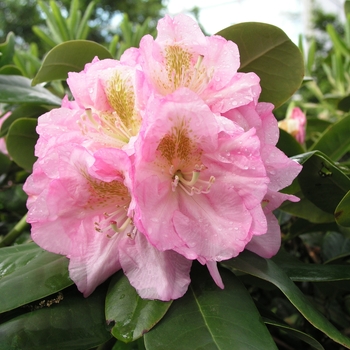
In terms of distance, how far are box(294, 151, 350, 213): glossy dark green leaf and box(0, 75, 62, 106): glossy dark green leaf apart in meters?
0.49

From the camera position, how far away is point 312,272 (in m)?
0.61

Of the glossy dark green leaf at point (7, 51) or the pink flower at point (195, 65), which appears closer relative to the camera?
the pink flower at point (195, 65)

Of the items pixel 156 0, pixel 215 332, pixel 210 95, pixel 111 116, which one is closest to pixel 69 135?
pixel 111 116

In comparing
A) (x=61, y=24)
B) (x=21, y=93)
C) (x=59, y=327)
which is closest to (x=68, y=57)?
(x=21, y=93)

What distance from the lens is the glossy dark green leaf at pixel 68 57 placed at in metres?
0.71

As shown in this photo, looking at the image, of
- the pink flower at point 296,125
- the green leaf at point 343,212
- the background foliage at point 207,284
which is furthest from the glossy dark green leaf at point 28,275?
the pink flower at point 296,125

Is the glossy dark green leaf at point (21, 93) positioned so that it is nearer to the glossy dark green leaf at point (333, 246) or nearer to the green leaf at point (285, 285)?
the green leaf at point (285, 285)

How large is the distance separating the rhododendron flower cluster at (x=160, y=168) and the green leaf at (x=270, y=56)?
0.30ft

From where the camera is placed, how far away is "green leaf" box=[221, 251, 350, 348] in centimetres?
50

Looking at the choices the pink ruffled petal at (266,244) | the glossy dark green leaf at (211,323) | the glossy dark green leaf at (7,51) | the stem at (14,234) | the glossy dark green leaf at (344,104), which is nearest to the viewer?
the glossy dark green leaf at (211,323)

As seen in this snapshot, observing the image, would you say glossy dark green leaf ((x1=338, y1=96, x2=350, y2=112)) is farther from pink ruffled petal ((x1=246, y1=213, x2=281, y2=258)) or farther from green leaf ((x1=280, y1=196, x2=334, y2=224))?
pink ruffled petal ((x1=246, y1=213, x2=281, y2=258))

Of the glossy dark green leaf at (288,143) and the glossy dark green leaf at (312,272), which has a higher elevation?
the glossy dark green leaf at (288,143)

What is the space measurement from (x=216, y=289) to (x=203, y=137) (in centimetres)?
20

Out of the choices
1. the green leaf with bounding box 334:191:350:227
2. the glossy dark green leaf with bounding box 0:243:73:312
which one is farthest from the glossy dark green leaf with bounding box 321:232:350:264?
the glossy dark green leaf with bounding box 0:243:73:312
